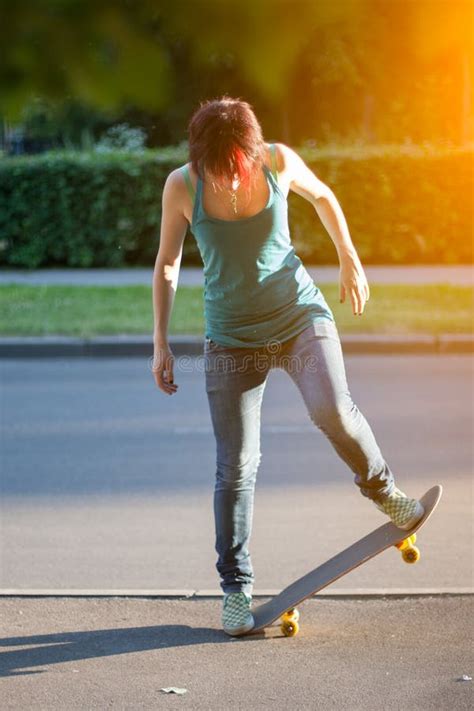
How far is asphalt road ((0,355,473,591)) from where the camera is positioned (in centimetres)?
542

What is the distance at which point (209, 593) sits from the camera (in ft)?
16.2

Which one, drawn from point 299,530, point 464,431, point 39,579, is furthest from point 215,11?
point 464,431

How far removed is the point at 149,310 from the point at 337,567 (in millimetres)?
9240

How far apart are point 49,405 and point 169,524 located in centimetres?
349

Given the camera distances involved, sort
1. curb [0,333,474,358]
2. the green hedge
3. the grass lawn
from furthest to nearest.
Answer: the green hedge → the grass lawn → curb [0,333,474,358]

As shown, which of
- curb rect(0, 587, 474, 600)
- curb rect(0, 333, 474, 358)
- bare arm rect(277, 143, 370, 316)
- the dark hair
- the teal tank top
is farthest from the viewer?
curb rect(0, 333, 474, 358)

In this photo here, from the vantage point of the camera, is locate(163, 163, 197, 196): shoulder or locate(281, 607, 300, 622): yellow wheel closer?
locate(163, 163, 197, 196): shoulder

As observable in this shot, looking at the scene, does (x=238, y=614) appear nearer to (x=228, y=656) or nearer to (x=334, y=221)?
(x=228, y=656)

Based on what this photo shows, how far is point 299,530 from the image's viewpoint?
5.96 m

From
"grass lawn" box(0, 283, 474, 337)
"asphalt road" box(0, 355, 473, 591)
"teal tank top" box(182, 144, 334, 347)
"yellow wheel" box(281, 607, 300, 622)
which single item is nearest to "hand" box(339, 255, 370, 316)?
"teal tank top" box(182, 144, 334, 347)

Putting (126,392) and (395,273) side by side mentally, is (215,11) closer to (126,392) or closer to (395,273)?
(126,392)

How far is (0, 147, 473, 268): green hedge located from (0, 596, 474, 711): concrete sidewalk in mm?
13559

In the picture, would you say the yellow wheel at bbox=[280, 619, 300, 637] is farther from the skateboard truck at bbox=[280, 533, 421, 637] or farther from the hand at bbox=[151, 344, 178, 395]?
the hand at bbox=[151, 344, 178, 395]

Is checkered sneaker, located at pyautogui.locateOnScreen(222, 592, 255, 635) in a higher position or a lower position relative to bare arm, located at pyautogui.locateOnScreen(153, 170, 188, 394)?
lower
